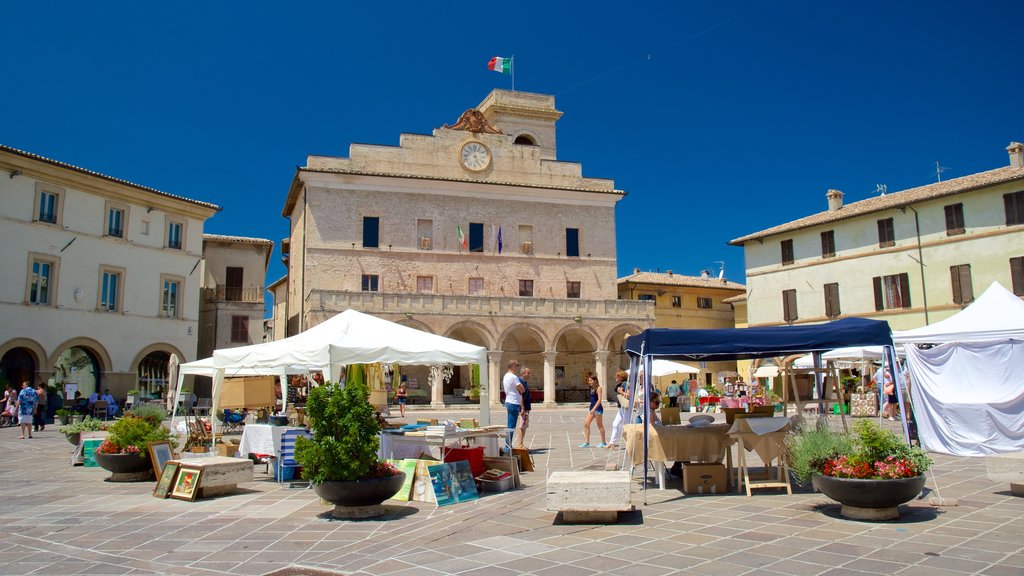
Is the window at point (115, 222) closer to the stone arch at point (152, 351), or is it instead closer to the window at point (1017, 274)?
the stone arch at point (152, 351)

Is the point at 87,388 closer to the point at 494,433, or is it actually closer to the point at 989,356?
the point at 494,433

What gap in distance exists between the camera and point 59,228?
2620 cm

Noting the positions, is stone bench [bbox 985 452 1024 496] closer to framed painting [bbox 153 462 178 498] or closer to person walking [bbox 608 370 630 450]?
person walking [bbox 608 370 630 450]

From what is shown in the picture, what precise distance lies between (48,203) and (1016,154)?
1489 inches

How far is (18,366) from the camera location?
24.9 metres

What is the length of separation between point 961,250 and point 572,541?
30043 mm

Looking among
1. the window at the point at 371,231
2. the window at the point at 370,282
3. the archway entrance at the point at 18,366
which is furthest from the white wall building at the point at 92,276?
the window at the point at 370,282

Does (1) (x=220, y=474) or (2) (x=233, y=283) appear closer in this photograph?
(1) (x=220, y=474)

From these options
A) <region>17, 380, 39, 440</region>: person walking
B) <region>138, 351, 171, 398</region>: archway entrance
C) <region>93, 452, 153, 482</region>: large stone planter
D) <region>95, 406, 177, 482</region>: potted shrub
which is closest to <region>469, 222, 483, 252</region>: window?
<region>138, 351, 171, 398</region>: archway entrance

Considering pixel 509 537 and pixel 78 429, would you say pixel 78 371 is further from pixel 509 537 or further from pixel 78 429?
pixel 509 537

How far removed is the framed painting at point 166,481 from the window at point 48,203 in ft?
68.5

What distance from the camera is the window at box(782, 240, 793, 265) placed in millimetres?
37281

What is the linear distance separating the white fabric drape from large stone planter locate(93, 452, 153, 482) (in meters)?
12.7

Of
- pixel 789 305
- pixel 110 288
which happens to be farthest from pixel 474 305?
pixel 789 305
